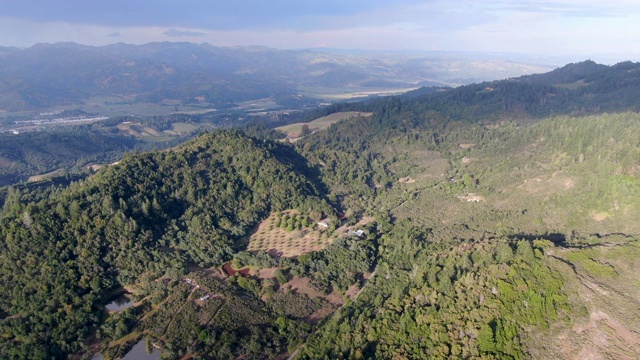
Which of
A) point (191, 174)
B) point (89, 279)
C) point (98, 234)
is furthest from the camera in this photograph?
point (191, 174)

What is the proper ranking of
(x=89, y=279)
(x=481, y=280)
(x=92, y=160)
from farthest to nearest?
(x=92, y=160), (x=89, y=279), (x=481, y=280)

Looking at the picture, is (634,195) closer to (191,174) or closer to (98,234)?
(191,174)

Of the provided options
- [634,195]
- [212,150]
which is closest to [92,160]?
[212,150]

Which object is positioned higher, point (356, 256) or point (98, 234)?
point (98, 234)

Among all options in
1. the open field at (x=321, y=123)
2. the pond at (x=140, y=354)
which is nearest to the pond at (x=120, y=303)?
the pond at (x=140, y=354)

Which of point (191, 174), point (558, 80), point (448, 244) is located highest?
point (558, 80)

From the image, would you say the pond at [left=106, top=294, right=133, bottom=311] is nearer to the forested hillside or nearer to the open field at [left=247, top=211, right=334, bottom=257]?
the forested hillside

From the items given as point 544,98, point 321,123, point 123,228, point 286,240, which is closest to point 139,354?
point 123,228
